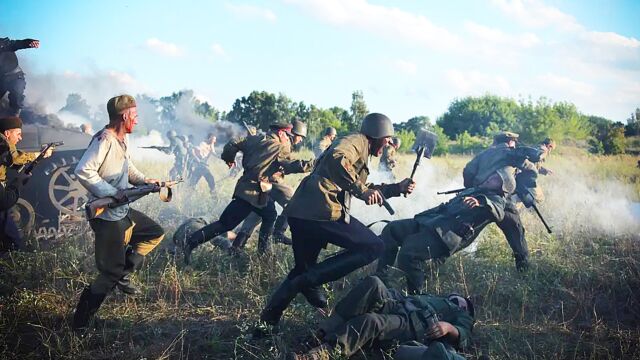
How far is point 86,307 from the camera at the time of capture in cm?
427

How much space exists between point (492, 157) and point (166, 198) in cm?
524

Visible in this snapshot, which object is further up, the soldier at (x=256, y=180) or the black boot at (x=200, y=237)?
the soldier at (x=256, y=180)

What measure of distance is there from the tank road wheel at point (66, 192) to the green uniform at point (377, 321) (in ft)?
16.9

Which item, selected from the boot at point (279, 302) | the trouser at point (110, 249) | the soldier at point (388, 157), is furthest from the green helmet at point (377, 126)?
the soldier at point (388, 157)

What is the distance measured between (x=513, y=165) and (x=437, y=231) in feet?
11.0

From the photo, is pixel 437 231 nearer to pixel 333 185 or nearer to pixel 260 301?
pixel 333 185

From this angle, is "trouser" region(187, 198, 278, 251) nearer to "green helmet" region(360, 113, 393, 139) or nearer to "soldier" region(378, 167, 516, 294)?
"soldier" region(378, 167, 516, 294)

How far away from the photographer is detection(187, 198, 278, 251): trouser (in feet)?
19.5

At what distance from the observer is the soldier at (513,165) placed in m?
6.24

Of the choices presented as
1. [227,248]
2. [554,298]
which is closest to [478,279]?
[554,298]

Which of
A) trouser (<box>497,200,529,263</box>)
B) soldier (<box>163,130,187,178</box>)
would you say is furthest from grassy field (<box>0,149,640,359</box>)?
soldier (<box>163,130,187,178</box>)

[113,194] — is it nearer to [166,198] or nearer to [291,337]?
[166,198]

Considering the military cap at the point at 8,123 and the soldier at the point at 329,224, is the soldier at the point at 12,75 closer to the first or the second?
the military cap at the point at 8,123

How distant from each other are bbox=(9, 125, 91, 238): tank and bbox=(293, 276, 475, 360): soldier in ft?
16.9
